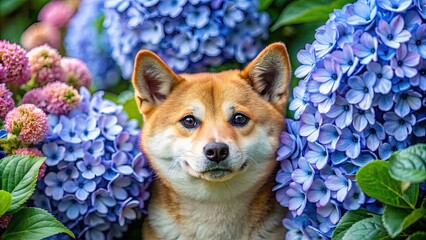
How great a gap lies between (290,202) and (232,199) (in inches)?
8.9

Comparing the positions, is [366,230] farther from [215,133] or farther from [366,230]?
[215,133]

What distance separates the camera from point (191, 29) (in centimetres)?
303

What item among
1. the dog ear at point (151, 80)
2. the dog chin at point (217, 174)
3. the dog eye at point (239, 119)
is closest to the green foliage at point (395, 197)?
the dog chin at point (217, 174)

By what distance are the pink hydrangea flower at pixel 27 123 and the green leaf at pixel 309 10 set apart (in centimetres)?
110

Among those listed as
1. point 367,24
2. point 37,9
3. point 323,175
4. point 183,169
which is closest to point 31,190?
point 183,169

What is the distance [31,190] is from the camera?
222 cm

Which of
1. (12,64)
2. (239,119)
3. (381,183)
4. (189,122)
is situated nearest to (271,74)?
(239,119)

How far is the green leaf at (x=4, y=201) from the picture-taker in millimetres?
2154

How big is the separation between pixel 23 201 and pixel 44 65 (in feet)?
2.38

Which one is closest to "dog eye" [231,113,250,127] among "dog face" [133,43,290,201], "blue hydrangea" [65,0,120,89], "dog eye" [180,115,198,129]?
"dog face" [133,43,290,201]

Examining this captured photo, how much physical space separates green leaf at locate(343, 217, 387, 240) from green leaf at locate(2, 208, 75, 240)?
33.7 inches

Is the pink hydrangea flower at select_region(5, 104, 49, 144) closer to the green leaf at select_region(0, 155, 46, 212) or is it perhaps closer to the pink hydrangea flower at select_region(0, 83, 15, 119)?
the pink hydrangea flower at select_region(0, 83, 15, 119)

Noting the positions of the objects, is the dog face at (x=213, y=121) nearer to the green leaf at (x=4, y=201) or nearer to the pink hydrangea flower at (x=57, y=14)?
the green leaf at (x=4, y=201)

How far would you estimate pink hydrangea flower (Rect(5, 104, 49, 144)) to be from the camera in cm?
239
